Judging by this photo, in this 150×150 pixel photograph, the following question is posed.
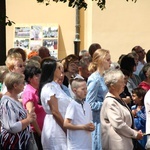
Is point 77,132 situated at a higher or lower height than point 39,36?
lower

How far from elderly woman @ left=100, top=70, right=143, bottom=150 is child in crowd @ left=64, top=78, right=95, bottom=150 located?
0.87ft

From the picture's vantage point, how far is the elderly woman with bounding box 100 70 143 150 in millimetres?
10477

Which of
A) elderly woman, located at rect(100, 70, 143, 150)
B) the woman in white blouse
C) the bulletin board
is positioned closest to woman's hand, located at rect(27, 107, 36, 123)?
the woman in white blouse

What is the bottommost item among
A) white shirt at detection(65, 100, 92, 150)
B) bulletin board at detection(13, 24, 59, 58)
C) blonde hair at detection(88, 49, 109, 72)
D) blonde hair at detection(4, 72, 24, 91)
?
white shirt at detection(65, 100, 92, 150)

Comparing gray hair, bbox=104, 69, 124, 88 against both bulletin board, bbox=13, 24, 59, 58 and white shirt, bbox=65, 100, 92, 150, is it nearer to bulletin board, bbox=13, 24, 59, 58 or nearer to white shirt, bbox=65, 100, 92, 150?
white shirt, bbox=65, 100, 92, 150

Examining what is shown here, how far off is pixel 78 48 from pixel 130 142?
1431 cm

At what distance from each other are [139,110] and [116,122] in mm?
2076

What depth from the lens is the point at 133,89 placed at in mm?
13484

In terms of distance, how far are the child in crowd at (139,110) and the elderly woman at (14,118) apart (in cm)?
258

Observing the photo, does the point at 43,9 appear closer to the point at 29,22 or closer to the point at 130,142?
the point at 29,22

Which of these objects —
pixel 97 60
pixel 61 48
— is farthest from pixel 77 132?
pixel 61 48

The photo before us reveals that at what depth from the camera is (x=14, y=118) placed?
9984mm

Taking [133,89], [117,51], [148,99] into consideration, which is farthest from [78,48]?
[148,99]

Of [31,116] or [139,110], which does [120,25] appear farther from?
[31,116]
